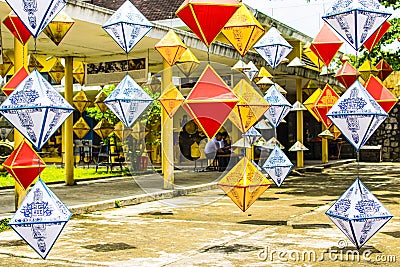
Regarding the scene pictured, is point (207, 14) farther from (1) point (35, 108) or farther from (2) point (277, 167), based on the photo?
(2) point (277, 167)

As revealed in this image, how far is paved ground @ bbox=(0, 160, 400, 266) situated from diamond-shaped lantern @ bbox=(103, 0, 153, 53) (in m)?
2.50

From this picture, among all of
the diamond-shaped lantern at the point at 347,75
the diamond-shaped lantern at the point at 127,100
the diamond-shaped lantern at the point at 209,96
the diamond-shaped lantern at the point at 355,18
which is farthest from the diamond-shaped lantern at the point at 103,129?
the diamond-shaped lantern at the point at 355,18

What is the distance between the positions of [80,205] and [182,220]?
213 centimetres

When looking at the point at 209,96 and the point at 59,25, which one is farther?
the point at 59,25

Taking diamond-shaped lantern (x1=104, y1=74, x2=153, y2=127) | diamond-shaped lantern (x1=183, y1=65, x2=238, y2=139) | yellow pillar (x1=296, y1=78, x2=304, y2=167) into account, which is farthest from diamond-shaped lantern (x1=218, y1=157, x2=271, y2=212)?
yellow pillar (x1=296, y1=78, x2=304, y2=167)

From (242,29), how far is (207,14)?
59.4 inches

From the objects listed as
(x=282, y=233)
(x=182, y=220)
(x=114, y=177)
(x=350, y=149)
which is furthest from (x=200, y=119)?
(x=350, y=149)

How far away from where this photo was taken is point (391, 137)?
29.8m

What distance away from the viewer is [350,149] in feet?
99.3

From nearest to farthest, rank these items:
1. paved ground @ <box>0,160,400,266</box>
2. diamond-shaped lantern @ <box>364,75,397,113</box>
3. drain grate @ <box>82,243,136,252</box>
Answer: paved ground @ <box>0,160,400,266</box>
drain grate @ <box>82,243,136,252</box>
diamond-shaped lantern @ <box>364,75,397,113</box>

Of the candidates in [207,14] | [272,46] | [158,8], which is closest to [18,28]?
[207,14]

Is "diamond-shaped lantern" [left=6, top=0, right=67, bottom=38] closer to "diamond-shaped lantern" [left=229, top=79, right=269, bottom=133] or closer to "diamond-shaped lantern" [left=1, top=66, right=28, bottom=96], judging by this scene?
"diamond-shaped lantern" [left=1, top=66, right=28, bottom=96]

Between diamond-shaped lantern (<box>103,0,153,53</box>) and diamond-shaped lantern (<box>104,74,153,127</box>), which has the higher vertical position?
diamond-shaped lantern (<box>103,0,153,53</box>)

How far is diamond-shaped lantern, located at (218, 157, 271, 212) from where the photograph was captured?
677cm
